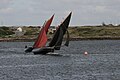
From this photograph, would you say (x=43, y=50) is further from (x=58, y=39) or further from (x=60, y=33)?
(x=60, y=33)

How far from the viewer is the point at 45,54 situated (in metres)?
129

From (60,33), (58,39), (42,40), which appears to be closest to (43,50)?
(58,39)

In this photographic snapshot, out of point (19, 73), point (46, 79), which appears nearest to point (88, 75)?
point (46, 79)

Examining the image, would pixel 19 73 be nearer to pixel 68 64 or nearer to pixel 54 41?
pixel 68 64

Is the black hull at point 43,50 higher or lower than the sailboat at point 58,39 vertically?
lower

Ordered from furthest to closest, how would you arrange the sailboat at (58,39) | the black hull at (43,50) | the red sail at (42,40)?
the red sail at (42,40)
the black hull at (43,50)
the sailboat at (58,39)

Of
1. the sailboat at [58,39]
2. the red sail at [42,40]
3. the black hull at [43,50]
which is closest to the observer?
the sailboat at [58,39]

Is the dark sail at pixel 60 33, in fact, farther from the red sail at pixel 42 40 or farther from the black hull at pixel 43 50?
the red sail at pixel 42 40

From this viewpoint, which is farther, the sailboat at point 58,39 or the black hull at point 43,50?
the black hull at point 43,50

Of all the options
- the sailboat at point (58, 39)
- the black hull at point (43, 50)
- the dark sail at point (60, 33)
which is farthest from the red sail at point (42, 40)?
the dark sail at point (60, 33)

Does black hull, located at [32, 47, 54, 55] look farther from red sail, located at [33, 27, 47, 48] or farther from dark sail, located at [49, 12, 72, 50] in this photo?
red sail, located at [33, 27, 47, 48]

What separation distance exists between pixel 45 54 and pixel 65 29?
11.4 meters

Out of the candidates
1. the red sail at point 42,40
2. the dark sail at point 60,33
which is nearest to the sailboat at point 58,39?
the dark sail at point 60,33

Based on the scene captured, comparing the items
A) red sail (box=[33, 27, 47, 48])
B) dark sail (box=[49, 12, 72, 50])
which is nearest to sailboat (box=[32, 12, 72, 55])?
dark sail (box=[49, 12, 72, 50])
